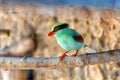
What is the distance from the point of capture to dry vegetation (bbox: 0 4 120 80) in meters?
1.35

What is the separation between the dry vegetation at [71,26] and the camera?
1.35 m

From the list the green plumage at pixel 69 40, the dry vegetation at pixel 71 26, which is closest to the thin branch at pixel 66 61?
the green plumage at pixel 69 40

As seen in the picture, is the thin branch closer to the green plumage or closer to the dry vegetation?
the green plumage

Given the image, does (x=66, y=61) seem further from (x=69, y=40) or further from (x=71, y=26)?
(x=71, y=26)

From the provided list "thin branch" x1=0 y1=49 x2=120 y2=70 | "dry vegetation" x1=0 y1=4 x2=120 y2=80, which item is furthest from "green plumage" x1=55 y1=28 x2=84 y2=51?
"dry vegetation" x1=0 y1=4 x2=120 y2=80

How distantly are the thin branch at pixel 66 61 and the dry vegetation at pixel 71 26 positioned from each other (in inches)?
21.1

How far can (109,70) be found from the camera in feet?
4.48

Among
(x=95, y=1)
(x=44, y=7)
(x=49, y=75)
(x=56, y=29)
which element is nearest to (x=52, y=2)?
(x=44, y=7)

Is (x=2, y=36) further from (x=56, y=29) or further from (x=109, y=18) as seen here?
(x=56, y=29)

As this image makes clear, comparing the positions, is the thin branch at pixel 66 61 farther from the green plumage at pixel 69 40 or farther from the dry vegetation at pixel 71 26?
the dry vegetation at pixel 71 26

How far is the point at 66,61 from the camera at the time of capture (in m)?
0.78

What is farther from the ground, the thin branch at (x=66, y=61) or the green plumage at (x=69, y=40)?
the green plumage at (x=69, y=40)

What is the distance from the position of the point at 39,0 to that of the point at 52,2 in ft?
0.16

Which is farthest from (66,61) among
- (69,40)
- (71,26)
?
(71,26)
